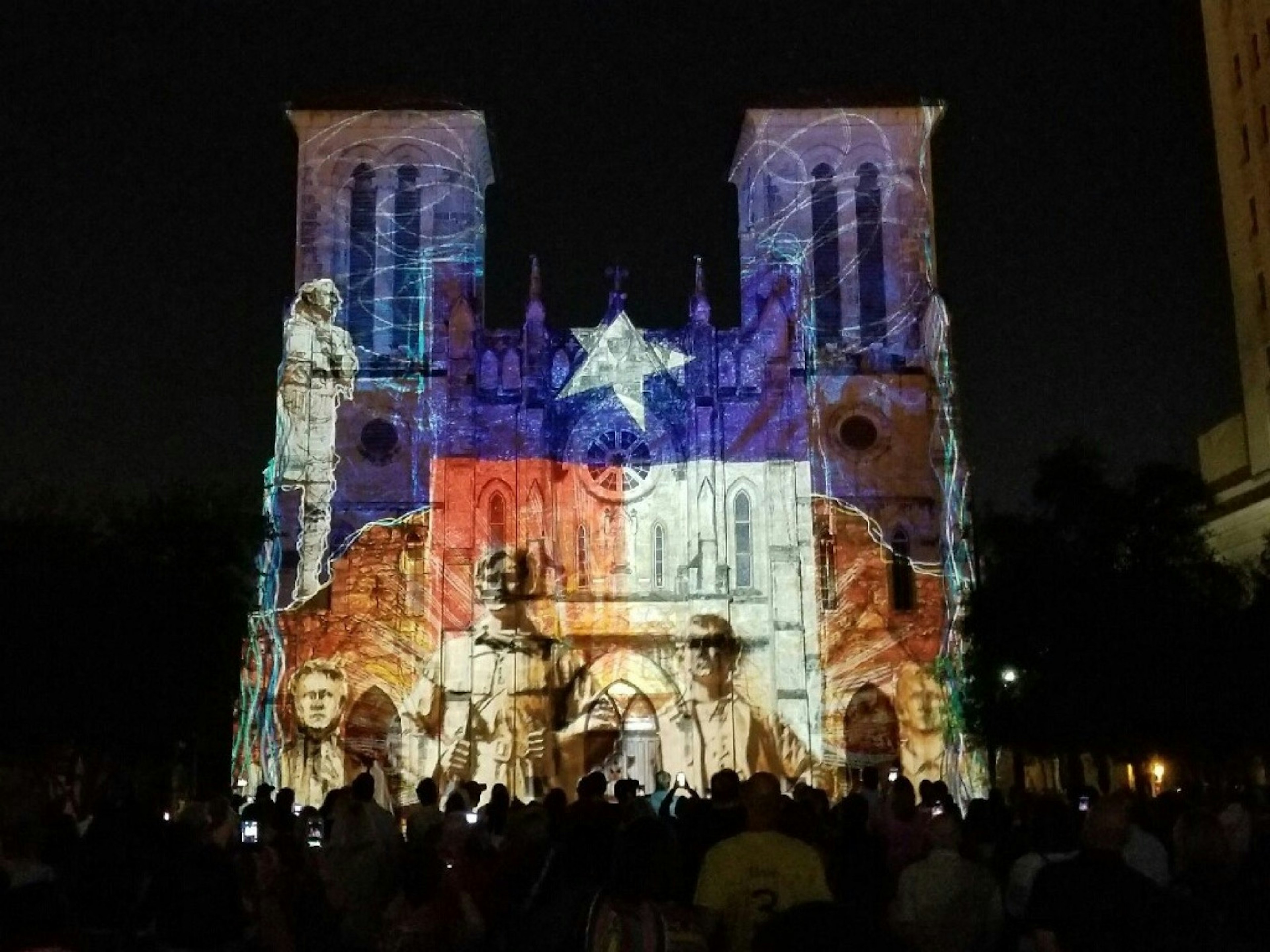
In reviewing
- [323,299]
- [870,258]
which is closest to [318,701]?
[323,299]

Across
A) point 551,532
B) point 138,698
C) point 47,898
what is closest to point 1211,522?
point 551,532

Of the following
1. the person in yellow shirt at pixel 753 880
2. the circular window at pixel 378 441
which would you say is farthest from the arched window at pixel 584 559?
the person in yellow shirt at pixel 753 880

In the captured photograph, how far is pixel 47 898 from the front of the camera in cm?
491

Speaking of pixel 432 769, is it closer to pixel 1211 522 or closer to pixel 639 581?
pixel 639 581

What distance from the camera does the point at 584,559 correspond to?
42.0 meters

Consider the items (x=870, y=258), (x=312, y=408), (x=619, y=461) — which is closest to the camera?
(x=619, y=461)

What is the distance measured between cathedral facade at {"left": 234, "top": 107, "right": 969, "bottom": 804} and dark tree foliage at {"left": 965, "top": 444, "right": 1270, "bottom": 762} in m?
7.84

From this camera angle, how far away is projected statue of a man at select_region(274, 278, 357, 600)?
4184cm

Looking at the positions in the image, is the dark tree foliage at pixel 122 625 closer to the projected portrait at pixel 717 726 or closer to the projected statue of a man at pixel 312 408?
the projected statue of a man at pixel 312 408

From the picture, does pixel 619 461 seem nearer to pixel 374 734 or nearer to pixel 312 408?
pixel 312 408

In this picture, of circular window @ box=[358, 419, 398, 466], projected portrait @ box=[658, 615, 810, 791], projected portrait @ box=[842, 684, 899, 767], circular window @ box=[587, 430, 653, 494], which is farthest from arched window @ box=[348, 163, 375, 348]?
projected portrait @ box=[842, 684, 899, 767]

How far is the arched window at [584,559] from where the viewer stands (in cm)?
4178

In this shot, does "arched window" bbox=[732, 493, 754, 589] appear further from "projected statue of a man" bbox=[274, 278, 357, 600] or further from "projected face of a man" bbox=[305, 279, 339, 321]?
"projected face of a man" bbox=[305, 279, 339, 321]

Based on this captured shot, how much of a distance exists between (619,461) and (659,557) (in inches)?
114
